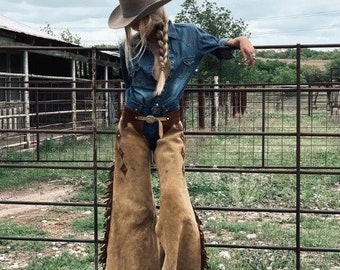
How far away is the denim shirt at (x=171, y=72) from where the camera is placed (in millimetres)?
3301

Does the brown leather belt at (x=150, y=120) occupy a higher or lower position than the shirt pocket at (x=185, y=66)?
lower

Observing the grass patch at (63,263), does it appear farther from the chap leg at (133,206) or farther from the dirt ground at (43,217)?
the chap leg at (133,206)

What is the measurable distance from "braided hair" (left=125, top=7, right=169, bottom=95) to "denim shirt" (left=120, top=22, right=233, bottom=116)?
6 centimetres

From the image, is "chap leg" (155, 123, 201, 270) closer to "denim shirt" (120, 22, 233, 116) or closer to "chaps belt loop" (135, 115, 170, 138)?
"chaps belt loop" (135, 115, 170, 138)

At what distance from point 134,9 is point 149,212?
3.47ft

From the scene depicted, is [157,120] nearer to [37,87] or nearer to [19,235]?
[19,235]

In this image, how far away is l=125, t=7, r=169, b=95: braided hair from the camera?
314cm

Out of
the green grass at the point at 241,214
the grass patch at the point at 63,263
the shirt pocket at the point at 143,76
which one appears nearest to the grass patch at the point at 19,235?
the green grass at the point at 241,214

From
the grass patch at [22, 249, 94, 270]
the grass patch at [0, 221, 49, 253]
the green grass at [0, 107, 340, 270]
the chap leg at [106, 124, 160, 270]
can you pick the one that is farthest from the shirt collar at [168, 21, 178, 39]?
the grass patch at [0, 221, 49, 253]

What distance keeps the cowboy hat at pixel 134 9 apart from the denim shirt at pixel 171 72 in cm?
21

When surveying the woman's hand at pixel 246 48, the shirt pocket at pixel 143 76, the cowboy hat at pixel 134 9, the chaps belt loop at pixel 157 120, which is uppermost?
the cowboy hat at pixel 134 9

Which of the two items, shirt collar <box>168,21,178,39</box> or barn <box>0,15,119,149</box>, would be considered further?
barn <box>0,15,119,149</box>

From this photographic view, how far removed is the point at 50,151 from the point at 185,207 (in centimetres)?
971

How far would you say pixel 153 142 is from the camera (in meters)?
3.40
